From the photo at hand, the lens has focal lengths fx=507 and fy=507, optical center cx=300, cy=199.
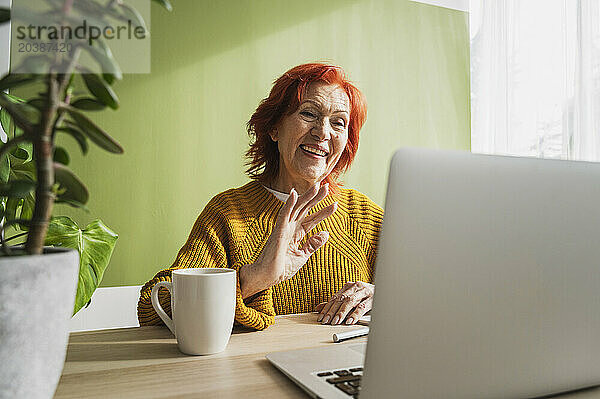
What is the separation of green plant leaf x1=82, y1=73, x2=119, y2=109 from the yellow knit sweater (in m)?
0.81

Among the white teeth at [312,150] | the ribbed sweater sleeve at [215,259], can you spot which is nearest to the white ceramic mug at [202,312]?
the ribbed sweater sleeve at [215,259]

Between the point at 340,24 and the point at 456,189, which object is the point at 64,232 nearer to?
the point at 456,189

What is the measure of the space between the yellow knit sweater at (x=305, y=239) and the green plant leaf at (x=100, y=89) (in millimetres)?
811

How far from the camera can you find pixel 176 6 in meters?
2.34

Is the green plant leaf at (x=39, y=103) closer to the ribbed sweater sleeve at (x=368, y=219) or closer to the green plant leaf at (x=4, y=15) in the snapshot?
the green plant leaf at (x=4, y=15)

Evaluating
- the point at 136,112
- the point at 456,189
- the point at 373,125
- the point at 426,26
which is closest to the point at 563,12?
the point at 426,26

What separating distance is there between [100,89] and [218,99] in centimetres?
202

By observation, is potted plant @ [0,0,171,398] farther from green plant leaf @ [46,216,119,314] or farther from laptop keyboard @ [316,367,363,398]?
green plant leaf @ [46,216,119,314]

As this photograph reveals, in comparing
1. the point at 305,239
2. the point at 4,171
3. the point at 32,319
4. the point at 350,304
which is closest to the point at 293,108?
the point at 305,239

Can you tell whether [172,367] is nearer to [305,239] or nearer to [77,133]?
[77,133]

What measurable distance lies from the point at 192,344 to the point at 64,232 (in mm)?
452

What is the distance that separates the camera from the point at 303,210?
1244 mm

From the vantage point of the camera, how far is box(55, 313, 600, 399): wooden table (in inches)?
24.6

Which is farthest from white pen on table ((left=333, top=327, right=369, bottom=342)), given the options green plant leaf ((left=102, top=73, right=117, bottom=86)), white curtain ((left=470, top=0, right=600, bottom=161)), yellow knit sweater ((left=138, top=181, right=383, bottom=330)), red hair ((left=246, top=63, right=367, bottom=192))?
white curtain ((left=470, top=0, right=600, bottom=161))
